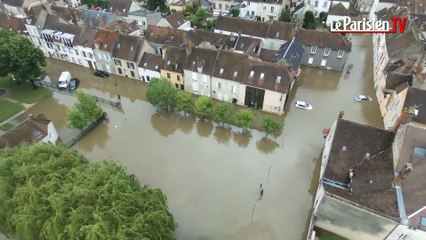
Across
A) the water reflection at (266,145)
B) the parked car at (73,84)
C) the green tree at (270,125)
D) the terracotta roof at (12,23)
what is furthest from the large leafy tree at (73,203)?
the terracotta roof at (12,23)

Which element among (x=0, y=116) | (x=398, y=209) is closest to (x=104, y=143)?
(x=0, y=116)

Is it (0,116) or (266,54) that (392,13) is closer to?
(266,54)

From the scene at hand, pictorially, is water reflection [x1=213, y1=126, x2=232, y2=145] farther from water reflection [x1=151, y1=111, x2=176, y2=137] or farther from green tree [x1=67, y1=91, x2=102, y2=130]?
green tree [x1=67, y1=91, x2=102, y2=130]

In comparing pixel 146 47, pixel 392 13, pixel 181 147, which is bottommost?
pixel 181 147

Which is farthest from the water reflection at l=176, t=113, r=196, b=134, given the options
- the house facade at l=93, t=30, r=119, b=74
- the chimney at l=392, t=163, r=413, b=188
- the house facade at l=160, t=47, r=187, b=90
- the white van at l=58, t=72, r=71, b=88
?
the chimney at l=392, t=163, r=413, b=188

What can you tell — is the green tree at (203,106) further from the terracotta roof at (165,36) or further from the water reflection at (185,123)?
the terracotta roof at (165,36)

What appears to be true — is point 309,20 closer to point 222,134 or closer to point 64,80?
point 222,134
